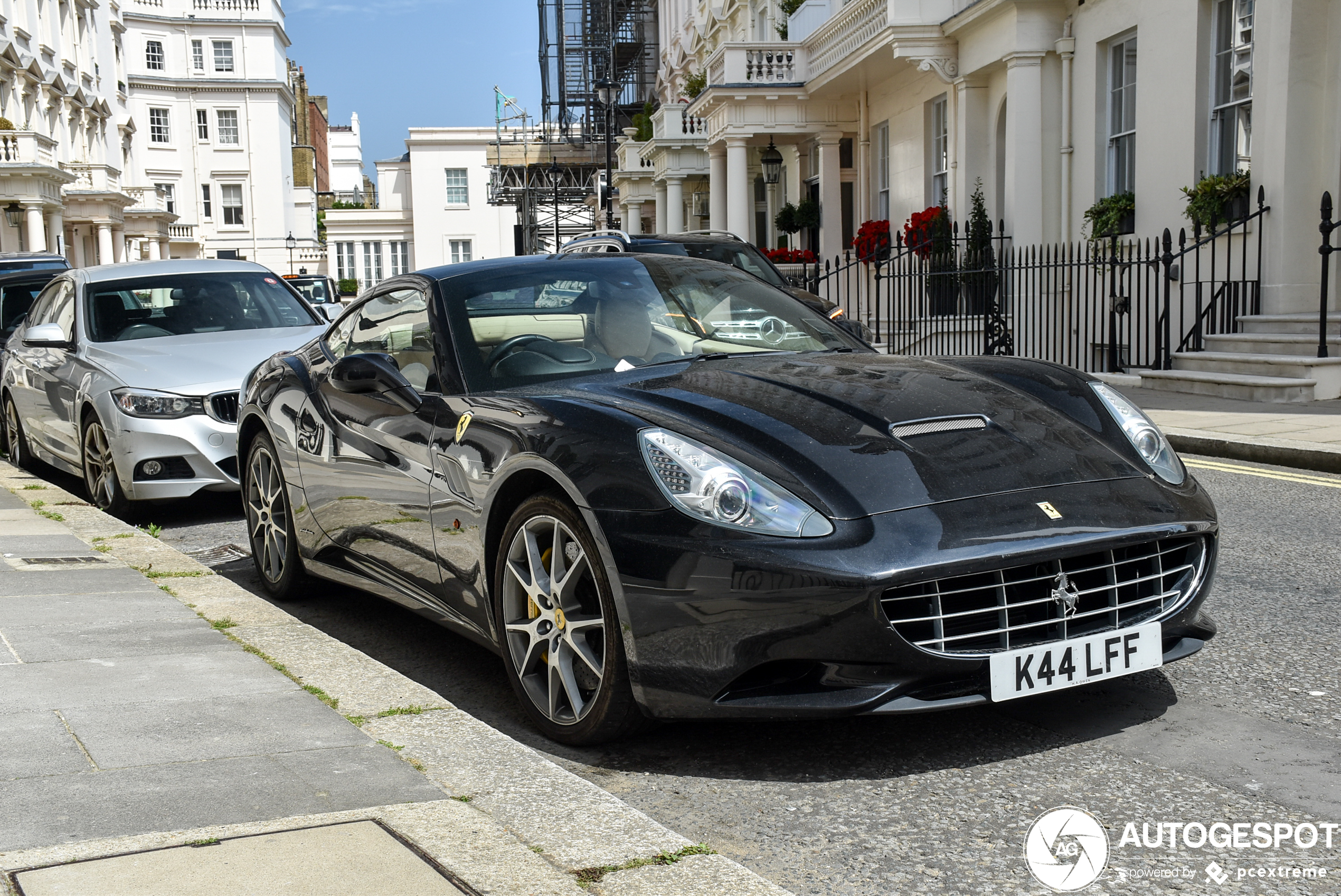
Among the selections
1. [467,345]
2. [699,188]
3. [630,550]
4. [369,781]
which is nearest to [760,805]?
[630,550]

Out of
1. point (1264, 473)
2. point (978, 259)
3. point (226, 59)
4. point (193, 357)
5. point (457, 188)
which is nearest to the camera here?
point (193, 357)

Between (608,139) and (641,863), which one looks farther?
(608,139)

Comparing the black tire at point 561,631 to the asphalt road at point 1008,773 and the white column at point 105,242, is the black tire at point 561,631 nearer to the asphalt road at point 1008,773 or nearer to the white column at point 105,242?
the asphalt road at point 1008,773

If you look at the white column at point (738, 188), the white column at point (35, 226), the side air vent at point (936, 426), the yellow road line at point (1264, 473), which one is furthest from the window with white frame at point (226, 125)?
the side air vent at point (936, 426)

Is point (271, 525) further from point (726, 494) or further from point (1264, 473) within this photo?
point (1264, 473)

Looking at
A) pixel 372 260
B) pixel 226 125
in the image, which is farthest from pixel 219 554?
pixel 372 260

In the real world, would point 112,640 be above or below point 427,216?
below

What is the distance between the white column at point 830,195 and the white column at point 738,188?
1885 mm

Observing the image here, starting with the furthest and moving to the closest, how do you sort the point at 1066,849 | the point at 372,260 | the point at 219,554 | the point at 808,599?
the point at 372,260 < the point at 219,554 < the point at 808,599 < the point at 1066,849

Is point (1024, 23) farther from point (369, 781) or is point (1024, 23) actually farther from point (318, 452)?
point (369, 781)

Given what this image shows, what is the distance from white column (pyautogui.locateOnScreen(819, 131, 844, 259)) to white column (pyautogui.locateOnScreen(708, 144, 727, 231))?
458 centimetres

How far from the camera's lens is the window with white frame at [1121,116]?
1661 cm

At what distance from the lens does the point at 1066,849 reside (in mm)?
2916

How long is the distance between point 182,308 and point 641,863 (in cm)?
762
